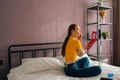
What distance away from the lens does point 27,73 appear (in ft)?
6.97

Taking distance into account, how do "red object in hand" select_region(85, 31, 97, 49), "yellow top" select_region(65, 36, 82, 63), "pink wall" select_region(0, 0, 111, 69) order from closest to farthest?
"yellow top" select_region(65, 36, 82, 63), "pink wall" select_region(0, 0, 111, 69), "red object in hand" select_region(85, 31, 97, 49)

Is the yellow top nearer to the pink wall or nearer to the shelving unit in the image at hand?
the pink wall

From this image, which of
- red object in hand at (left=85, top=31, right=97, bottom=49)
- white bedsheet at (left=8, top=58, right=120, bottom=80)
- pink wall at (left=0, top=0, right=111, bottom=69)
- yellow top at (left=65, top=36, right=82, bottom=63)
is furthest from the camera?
red object in hand at (left=85, top=31, right=97, bottom=49)

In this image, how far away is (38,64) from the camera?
7.41 ft

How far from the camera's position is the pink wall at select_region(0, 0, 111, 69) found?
261 centimetres

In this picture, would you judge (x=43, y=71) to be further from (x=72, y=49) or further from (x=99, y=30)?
(x=99, y=30)

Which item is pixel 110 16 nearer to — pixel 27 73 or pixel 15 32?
pixel 15 32

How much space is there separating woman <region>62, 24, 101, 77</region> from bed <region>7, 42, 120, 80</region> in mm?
76

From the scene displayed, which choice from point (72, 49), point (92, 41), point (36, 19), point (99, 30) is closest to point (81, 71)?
point (72, 49)

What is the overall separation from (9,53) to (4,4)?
790 millimetres

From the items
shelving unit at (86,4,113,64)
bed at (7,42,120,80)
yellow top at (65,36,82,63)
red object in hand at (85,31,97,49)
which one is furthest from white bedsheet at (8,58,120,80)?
shelving unit at (86,4,113,64)

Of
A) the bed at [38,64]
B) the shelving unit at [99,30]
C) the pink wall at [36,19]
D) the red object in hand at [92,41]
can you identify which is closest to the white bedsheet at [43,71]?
the bed at [38,64]

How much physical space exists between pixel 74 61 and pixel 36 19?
114cm

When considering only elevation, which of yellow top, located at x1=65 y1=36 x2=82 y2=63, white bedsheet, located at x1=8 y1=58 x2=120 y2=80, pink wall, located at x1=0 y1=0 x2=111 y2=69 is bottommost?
white bedsheet, located at x1=8 y1=58 x2=120 y2=80
